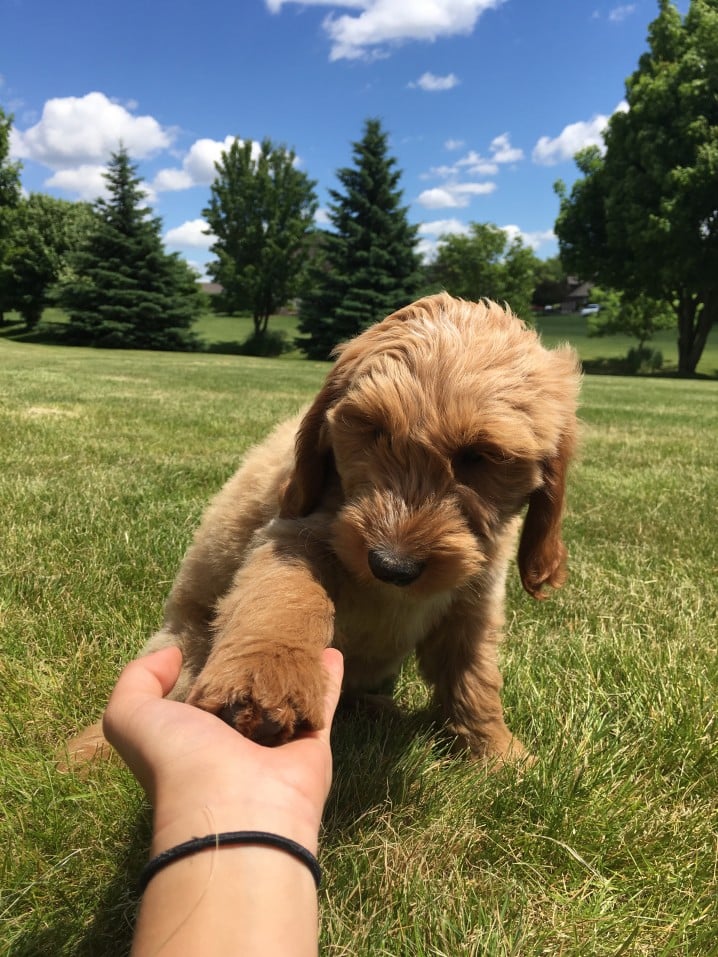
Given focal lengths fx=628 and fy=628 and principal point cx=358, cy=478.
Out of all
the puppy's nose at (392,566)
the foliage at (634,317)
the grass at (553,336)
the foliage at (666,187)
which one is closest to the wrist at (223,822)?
the puppy's nose at (392,566)

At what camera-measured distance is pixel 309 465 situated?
2.25 metres

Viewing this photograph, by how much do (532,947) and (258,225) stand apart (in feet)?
159

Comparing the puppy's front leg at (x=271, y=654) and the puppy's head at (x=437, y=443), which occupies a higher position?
the puppy's head at (x=437, y=443)

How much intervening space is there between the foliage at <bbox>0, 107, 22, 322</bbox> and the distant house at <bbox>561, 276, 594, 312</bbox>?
7221cm

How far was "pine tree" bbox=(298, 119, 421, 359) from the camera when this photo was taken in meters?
36.2

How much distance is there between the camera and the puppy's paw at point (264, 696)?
1418 mm

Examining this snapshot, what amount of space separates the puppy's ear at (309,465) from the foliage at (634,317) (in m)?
41.7

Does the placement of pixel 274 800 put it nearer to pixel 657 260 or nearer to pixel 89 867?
pixel 89 867

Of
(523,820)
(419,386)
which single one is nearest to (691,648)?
(523,820)

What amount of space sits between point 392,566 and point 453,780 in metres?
0.87

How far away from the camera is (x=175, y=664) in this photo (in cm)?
174

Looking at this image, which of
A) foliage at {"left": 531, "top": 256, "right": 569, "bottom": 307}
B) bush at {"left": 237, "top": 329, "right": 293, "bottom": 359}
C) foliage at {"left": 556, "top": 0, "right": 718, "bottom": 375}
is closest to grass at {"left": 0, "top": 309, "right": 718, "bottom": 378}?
bush at {"left": 237, "top": 329, "right": 293, "bottom": 359}

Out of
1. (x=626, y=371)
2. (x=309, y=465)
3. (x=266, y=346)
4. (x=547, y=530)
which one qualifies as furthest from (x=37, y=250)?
(x=547, y=530)

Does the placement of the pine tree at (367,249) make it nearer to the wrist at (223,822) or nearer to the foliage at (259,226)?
the foliage at (259,226)
